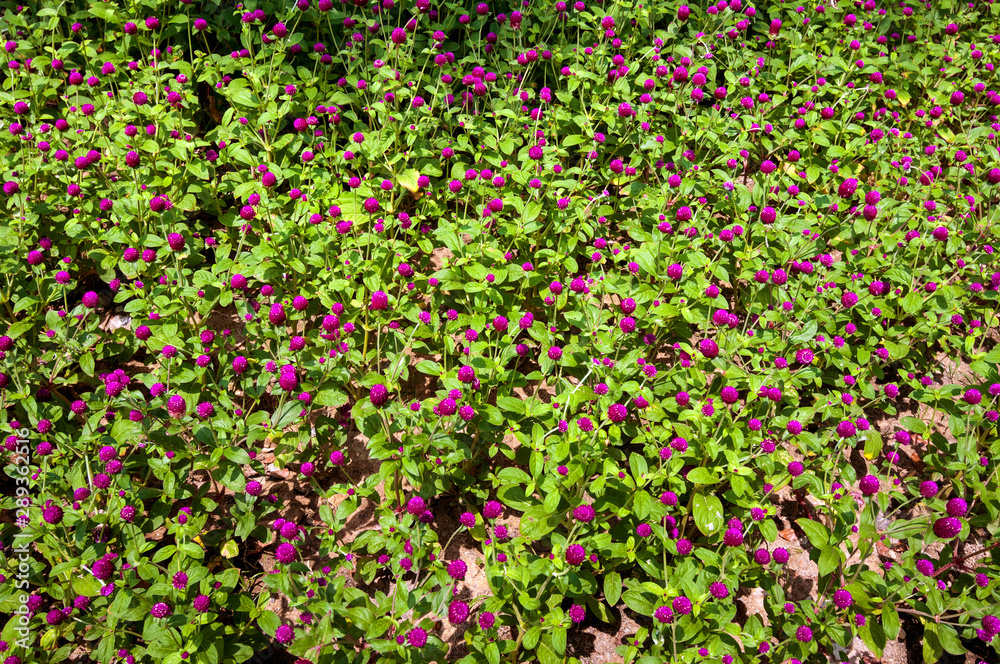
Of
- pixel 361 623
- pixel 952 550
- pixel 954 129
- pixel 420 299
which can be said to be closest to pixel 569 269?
pixel 420 299

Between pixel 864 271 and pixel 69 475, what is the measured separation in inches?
200

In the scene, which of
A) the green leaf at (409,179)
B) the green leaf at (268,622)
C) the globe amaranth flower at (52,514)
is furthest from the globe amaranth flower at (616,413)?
the globe amaranth flower at (52,514)

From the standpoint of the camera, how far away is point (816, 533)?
3.19 meters

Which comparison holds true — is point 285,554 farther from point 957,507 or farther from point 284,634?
point 957,507

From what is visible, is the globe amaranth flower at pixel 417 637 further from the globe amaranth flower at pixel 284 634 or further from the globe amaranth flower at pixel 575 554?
the globe amaranth flower at pixel 575 554

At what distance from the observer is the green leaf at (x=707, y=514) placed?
3131 millimetres

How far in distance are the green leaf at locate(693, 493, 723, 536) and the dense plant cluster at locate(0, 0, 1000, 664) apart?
0.07 feet

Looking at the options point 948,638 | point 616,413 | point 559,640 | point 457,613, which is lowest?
point 948,638

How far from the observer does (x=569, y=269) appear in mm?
4082

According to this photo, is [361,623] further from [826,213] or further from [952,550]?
[826,213]

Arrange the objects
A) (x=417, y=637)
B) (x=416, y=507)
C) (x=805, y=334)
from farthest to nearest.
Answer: (x=805, y=334) → (x=416, y=507) → (x=417, y=637)

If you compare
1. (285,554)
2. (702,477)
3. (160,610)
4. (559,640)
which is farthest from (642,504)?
(160,610)

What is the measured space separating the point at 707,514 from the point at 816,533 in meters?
0.58

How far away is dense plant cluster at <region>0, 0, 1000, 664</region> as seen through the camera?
117 inches
